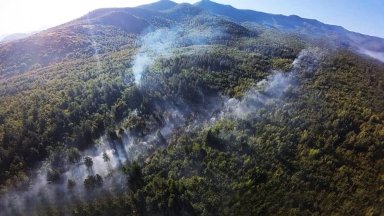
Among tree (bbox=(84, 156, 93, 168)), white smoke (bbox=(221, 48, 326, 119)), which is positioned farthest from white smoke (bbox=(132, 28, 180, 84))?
tree (bbox=(84, 156, 93, 168))

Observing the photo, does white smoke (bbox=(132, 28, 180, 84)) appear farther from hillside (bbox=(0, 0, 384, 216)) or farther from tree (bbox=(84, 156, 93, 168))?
tree (bbox=(84, 156, 93, 168))

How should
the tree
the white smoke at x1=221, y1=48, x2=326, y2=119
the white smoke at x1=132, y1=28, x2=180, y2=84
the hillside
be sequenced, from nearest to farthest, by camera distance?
the hillside
the tree
the white smoke at x1=221, y1=48, x2=326, y2=119
the white smoke at x1=132, y1=28, x2=180, y2=84

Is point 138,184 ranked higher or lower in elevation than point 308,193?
lower

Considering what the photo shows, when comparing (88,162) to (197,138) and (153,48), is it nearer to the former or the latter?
(197,138)

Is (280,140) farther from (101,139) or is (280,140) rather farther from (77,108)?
(77,108)

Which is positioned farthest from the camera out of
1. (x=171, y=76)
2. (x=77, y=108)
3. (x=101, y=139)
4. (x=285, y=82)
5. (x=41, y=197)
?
(x=171, y=76)

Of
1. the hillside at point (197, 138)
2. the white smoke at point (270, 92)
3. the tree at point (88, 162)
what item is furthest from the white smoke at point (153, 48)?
the tree at point (88, 162)

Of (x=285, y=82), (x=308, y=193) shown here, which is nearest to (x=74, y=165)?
(x=308, y=193)

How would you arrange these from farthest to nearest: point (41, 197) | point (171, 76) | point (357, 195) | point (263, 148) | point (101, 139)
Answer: point (171, 76), point (101, 139), point (263, 148), point (41, 197), point (357, 195)
